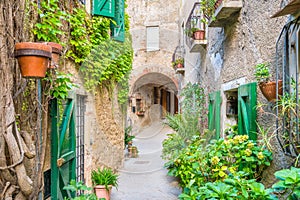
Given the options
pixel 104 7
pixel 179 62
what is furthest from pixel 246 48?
pixel 179 62

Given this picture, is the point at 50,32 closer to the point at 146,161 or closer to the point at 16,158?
the point at 16,158

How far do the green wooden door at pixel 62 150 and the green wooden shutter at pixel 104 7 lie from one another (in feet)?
6.33

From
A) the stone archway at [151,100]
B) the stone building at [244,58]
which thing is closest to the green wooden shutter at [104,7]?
the stone building at [244,58]

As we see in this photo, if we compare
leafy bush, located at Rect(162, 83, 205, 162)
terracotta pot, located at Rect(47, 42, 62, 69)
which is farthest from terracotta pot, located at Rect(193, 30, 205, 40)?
terracotta pot, located at Rect(47, 42, 62, 69)

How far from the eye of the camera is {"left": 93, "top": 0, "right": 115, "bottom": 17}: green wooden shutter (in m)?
4.64

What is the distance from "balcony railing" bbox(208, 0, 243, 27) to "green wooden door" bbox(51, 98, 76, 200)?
231cm

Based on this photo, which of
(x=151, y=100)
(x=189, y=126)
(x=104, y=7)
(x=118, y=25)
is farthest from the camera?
(x=151, y=100)

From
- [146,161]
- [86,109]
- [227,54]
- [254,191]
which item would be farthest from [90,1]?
[146,161]

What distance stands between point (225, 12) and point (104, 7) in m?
2.28

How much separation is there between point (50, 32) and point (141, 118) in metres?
15.0

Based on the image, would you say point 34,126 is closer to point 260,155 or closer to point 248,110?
point 260,155

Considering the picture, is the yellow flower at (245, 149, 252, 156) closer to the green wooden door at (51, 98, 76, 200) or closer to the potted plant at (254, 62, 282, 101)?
the potted plant at (254, 62, 282, 101)

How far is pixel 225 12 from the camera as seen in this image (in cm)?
364

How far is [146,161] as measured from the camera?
841cm
